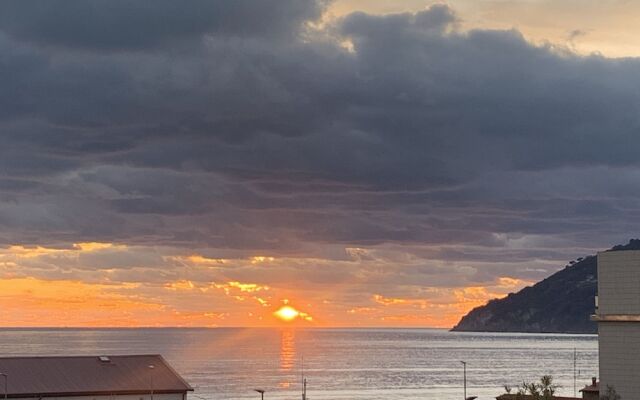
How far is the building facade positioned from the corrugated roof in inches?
1804

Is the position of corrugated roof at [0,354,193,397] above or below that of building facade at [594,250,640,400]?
below

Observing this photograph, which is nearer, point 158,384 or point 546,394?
point 546,394

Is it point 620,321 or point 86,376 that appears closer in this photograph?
point 620,321

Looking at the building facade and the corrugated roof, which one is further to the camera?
the corrugated roof

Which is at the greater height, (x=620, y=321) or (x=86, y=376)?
(x=620, y=321)

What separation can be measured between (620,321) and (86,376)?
187ft

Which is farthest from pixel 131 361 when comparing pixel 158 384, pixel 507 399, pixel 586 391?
pixel 586 391

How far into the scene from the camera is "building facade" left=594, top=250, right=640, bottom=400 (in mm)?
93000

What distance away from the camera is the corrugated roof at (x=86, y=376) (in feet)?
368

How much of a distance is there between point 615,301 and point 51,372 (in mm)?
60019

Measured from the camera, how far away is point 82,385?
113625mm

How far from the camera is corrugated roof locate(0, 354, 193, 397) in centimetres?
11212

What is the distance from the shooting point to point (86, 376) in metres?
116

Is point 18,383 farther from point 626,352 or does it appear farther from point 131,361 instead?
point 626,352
